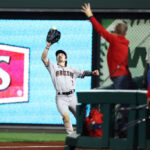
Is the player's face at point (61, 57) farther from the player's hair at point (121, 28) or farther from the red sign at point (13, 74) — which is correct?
the player's hair at point (121, 28)

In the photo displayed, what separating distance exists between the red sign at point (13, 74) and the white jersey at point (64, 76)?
3.60m

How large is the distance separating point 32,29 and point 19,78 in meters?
1.44

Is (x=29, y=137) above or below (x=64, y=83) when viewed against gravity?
below

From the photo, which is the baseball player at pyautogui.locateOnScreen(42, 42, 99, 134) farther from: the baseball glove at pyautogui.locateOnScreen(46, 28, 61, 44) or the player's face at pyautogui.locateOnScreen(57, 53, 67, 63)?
the baseball glove at pyautogui.locateOnScreen(46, 28, 61, 44)

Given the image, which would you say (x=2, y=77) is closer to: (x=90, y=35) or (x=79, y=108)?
(x=90, y=35)

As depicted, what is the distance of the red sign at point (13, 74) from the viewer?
57.9 ft

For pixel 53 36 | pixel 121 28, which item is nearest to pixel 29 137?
pixel 53 36

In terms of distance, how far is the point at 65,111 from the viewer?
44.0 feet

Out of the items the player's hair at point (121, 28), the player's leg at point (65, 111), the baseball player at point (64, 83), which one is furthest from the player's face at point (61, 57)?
the player's hair at point (121, 28)

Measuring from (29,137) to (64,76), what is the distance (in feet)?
7.46

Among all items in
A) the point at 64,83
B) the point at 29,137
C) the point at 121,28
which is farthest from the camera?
the point at 29,137

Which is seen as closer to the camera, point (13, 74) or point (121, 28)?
point (121, 28)

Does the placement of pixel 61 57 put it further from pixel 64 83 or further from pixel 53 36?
pixel 64 83

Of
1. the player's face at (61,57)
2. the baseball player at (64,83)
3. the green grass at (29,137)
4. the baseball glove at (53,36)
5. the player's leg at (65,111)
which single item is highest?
the baseball glove at (53,36)
